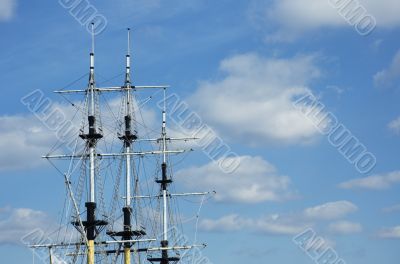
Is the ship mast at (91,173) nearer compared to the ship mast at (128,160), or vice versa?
the ship mast at (91,173)

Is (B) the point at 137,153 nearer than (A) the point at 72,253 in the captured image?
No

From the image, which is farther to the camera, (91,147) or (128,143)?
(128,143)

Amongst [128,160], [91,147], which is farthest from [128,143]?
[91,147]

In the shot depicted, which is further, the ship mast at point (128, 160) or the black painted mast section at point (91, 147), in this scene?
the ship mast at point (128, 160)

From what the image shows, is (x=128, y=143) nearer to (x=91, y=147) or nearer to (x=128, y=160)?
(x=128, y=160)

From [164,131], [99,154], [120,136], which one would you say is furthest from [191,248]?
[99,154]

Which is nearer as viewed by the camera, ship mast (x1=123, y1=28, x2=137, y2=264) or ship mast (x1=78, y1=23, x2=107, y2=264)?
ship mast (x1=78, y1=23, x2=107, y2=264)

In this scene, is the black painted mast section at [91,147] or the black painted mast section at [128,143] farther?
the black painted mast section at [128,143]

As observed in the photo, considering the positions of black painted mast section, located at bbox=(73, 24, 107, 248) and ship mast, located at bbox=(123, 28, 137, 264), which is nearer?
black painted mast section, located at bbox=(73, 24, 107, 248)

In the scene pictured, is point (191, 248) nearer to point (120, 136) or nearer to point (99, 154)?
point (120, 136)

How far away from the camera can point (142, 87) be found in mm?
119312

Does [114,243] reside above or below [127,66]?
below

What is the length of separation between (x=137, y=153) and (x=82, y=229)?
28811 mm

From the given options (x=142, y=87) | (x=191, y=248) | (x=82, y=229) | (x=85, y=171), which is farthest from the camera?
(x=191, y=248)
